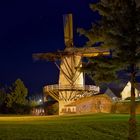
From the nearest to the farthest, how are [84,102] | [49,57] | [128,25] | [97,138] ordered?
[128,25] < [97,138] < [84,102] < [49,57]

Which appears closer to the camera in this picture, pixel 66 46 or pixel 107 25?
pixel 107 25

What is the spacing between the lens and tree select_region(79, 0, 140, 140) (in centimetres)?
2650

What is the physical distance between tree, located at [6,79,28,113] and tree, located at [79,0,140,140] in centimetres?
5531

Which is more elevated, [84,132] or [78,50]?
[78,50]

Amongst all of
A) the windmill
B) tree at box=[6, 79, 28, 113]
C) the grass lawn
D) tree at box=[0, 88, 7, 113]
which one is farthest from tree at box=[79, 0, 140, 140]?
tree at box=[0, 88, 7, 113]

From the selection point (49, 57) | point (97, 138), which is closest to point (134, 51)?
point (97, 138)

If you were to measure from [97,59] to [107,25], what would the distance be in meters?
2.17

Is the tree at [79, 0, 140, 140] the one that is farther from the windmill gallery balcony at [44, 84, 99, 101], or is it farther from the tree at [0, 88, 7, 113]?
the tree at [0, 88, 7, 113]

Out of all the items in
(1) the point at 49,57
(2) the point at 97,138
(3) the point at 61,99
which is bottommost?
(2) the point at 97,138

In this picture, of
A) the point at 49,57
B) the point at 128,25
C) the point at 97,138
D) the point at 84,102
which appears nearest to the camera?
the point at 128,25

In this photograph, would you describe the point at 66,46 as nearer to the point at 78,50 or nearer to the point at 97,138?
the point at 78,50

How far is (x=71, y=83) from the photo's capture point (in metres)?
69.9

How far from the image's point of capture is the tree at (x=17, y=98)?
81512 mm

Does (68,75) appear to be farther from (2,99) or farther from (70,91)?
(2,99)
